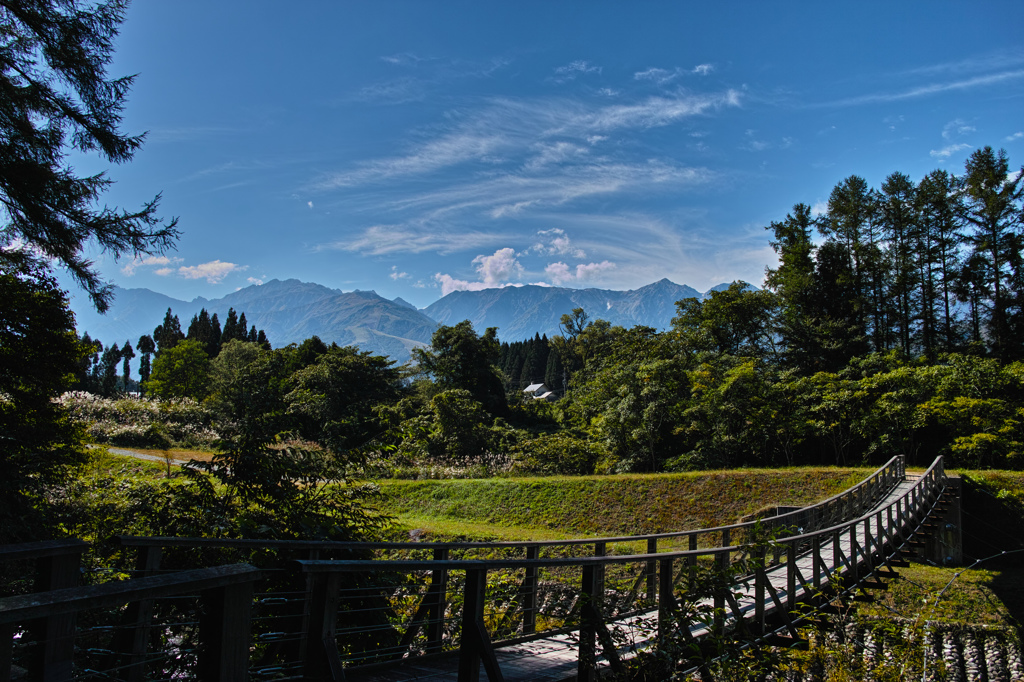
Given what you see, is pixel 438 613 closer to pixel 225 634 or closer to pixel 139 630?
pixel 139 630

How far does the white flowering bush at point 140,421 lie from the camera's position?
68.9ft

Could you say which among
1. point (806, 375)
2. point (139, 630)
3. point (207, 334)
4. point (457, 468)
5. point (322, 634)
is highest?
point (207, 334)

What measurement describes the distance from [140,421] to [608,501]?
755 inches

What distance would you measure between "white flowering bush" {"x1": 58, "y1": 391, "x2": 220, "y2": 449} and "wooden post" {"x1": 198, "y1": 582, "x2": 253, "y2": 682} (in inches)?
802

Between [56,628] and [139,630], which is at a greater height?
[56,628]

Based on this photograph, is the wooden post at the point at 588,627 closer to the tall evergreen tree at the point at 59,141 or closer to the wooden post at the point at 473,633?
the wooden post at the point at 473,633

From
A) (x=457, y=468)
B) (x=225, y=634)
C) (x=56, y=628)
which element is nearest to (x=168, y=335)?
(x=457, y=468)

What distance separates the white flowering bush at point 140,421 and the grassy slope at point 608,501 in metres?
8.35

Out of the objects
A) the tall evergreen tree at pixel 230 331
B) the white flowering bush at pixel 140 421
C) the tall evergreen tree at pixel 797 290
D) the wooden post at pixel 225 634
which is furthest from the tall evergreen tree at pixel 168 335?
the wooden post at pixel 225 634

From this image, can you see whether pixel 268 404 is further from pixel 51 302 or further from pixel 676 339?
pixel 676 339

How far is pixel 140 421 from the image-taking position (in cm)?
2373

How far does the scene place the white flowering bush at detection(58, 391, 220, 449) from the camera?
2100cm

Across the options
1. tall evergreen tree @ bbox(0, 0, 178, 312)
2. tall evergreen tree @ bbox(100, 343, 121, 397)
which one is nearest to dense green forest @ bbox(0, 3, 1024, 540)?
tall evergreen tree @ bbox(0, 0, 178, 312)

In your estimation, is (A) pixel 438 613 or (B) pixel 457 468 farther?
(B) pixel 457 468
